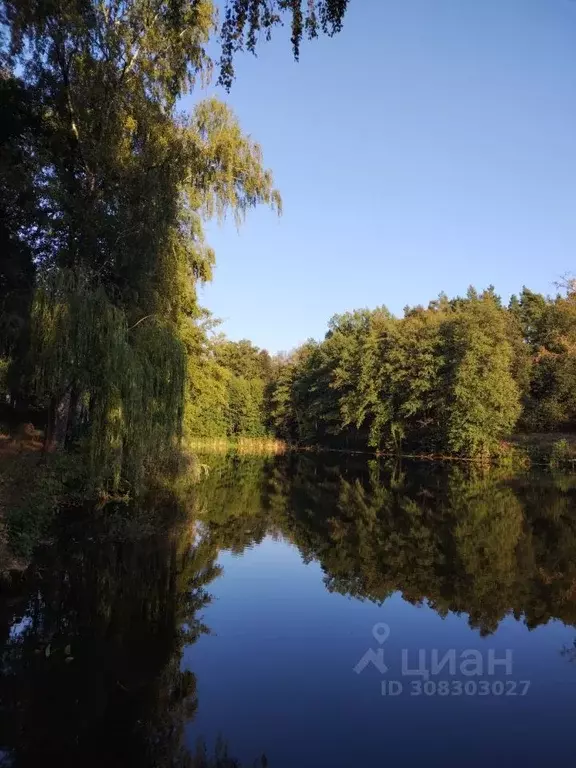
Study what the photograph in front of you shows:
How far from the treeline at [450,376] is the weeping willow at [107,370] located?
2522 cm

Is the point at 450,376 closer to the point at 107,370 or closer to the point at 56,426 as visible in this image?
the point at 56,426

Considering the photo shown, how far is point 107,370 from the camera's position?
9594mm

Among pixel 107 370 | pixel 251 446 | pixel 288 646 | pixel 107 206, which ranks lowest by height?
pixel 288 646

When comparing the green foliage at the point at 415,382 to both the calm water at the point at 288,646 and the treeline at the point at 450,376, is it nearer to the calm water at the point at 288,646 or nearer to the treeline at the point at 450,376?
the treeline at the point at 450,376

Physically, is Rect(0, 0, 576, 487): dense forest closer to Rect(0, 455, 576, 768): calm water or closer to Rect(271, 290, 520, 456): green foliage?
Rect(0, 455, 576, 768): calm water

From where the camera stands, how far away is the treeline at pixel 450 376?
3319 centimetres

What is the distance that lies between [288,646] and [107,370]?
550 centimetres

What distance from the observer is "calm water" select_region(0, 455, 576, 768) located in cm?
468

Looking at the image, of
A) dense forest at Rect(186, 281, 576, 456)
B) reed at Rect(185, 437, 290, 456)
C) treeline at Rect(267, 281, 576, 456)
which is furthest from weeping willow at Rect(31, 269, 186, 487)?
reed at Rect(185, 437, 290, 456)

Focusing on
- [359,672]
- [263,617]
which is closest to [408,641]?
[359,672]

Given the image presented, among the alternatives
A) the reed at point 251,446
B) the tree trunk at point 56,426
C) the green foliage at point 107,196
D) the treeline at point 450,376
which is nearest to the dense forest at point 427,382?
the treeline at point 450,376

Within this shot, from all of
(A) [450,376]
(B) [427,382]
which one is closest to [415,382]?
(B) [427,382]

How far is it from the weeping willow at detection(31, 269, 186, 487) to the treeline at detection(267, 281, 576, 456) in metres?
25.2

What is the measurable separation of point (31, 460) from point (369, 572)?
7491 mm
